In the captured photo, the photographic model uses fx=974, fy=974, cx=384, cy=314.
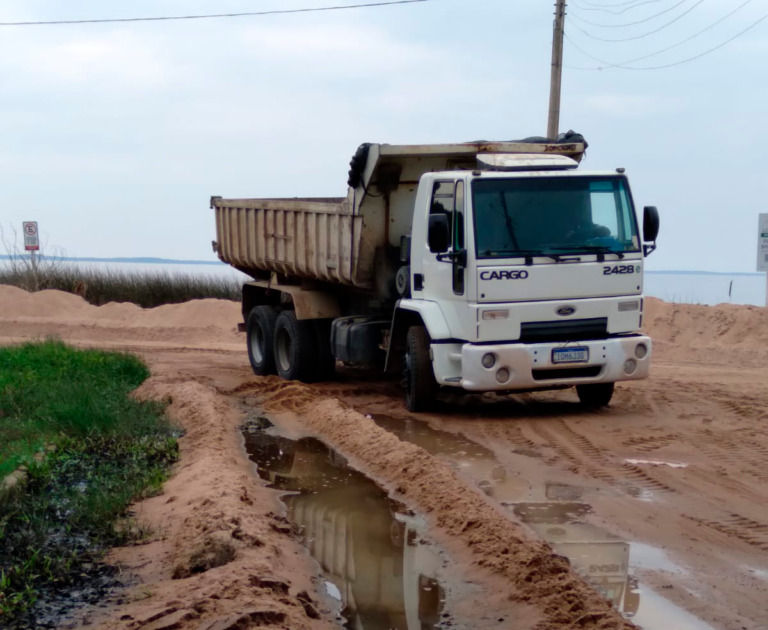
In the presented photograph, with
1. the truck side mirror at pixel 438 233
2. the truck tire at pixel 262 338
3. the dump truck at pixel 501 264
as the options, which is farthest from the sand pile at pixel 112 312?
the truck side mirror at pixel 438 233

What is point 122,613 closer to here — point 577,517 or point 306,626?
point 306,626

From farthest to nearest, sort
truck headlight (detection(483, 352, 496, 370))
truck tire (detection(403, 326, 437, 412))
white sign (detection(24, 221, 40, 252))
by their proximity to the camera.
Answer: white sign (detection(24, 221, 40, 252)), truck tire (detection(403, 326, 437, 412)), truck headlight (detection(483, 352, 496, 370))

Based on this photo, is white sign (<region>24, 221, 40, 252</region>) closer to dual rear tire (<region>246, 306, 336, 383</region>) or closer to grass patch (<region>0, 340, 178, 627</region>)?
grass patch (<region>0, 340, 178, 627</region>)

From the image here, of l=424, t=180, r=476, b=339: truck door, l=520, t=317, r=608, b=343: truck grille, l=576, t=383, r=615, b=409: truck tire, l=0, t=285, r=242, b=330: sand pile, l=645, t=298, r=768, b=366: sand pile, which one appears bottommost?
l=0, t=285, r=242, b=330: sand pile

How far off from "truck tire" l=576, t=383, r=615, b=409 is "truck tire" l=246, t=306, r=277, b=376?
192 inches

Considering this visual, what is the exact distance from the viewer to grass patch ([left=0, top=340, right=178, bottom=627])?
514cm

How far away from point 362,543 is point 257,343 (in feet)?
28.6

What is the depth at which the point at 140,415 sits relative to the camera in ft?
31.8

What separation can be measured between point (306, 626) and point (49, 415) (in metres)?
5.84

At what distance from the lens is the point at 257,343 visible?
14531 millimetres

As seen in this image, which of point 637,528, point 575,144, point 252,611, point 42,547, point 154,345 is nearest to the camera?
point 252,611

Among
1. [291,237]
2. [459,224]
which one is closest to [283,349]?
[291,237]

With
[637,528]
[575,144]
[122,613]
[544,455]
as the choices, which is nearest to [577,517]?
[637,528]

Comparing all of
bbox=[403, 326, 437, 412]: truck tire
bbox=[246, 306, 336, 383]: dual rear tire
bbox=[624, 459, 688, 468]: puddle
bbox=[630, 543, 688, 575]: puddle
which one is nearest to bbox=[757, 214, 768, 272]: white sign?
bbox=[246, 306, 336, 383]: dual rear tire
